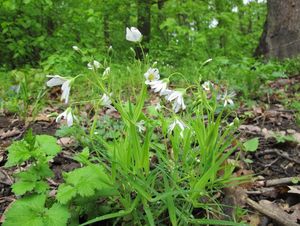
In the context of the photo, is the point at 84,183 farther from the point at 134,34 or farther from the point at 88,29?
the point at 88,29

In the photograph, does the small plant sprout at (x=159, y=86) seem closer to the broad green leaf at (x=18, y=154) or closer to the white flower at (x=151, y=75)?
the white flower at (x=151, y=75)

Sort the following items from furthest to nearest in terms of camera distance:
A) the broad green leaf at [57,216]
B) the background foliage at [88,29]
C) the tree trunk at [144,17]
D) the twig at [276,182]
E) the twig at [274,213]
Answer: the tree trunk at [144,17] < the background foliage at [88,29] < the twig at [276,182] < the twig at [274,213] < the broad green leaf at [57,216]

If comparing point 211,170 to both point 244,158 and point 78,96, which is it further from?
point 78,96

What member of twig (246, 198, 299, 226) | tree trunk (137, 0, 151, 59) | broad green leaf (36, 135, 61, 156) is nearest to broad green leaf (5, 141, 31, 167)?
broad green leaf (36, 135, 61, 156)

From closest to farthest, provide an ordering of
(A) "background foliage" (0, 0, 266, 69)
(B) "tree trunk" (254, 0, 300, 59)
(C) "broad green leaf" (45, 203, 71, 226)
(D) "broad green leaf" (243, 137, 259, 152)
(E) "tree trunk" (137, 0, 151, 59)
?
(C) "broad green leaf" (45, 203, 71, 226) → (D) "broad green leaf" (243, 137, 259, 152) → (B) "tree trunk" (254, 0, 300, 59) → (A) "background foliage" (0, 0, 266, 69) → (E) "tree trunk" (137, 0, 151, 59)

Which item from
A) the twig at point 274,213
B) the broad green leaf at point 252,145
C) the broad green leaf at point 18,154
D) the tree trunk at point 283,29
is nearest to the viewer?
the broad green leaf at point 18,154

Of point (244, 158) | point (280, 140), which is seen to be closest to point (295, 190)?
point (244, 158)

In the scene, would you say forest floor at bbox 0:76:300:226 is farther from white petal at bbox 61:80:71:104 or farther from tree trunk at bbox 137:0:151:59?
tree trunk at bbox 137:0:151:59

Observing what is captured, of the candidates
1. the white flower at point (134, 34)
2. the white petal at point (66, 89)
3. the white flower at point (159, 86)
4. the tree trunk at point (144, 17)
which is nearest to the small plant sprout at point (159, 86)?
the white flower at point (159, 86)
